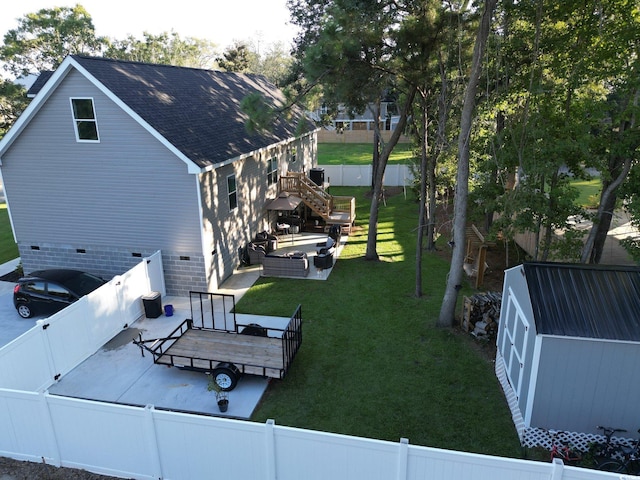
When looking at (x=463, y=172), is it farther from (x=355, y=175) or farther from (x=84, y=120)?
(x=355, y=175)

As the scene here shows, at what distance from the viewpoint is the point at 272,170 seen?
2178cm

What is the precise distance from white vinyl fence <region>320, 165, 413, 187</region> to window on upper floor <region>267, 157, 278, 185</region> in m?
10.3

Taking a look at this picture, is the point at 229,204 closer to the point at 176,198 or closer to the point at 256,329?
the point at 176,198

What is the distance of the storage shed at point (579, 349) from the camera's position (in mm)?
7488

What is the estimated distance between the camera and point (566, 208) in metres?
11.8

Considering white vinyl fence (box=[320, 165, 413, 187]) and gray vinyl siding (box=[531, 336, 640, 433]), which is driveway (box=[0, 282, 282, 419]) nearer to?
gray vinyl siding (box=[531, 336, 640, 433])

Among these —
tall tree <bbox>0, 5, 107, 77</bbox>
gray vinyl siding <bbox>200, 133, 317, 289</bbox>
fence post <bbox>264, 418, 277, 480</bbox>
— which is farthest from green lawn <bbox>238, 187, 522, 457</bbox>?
tall tree <bbox>0, 5, 107, 77</bbox>

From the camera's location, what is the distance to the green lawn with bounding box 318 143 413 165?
41900 mm

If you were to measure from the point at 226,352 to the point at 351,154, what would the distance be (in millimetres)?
37478

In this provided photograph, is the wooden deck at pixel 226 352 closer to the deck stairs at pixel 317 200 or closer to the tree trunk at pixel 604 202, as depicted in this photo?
Result: the tree trunk at pixel 604 202

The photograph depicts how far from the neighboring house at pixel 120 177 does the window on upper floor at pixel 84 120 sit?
0.03 m

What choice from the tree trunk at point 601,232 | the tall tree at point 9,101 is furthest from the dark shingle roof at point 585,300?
the tall tree at point 9,101

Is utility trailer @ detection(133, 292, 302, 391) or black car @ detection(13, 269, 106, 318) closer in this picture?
utility trailer @ detection(133, 292, 302, 391)

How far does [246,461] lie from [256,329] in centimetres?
491
